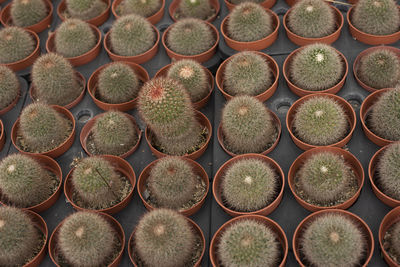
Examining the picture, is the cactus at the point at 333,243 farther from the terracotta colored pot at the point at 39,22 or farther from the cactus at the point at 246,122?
the terracotta colored pot at the point at 39,22

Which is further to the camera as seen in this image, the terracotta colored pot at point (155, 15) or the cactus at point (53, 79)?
the terracotta colored pot at point (155, 15)

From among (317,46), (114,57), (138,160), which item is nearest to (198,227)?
(138,160)

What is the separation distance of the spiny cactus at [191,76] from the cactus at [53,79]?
37.6 inches

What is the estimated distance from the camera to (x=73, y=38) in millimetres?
3914

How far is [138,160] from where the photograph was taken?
3.27 meters

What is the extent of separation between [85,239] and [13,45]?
2491mm

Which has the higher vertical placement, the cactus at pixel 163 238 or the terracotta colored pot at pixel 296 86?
the terracotta colored pot at pixel 296 86

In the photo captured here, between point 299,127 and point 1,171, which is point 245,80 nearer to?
point 299,127

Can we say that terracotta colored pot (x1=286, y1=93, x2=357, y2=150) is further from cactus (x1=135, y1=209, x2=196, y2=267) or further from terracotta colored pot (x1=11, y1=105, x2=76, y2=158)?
terracotta colored pot (x1=11, y1=105, x2=76, y2=158)

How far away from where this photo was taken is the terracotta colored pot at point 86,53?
3957 mm

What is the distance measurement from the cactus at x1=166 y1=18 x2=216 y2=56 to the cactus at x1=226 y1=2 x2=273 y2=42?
0.84 ft

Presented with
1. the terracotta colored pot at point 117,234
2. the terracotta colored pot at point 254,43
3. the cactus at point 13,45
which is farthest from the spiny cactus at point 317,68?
the cactus at point 13,45

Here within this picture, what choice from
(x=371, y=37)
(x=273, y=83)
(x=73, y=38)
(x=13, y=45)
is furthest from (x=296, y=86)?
(x=13, y=45)

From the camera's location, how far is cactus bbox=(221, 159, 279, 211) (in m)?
2.62
